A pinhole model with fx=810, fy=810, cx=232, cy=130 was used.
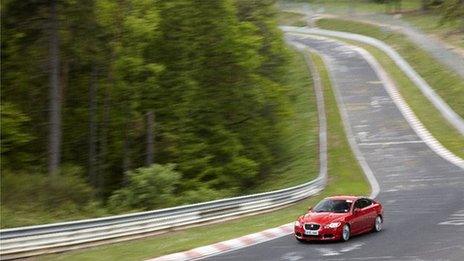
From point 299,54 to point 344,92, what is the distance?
1970 cm

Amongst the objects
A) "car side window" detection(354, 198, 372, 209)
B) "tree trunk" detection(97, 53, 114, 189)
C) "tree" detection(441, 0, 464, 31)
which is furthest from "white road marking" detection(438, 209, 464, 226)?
"tree" detection(441, 0, 464, 31)

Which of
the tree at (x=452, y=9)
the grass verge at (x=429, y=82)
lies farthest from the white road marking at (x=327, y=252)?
the tree at (x=452, y=9)

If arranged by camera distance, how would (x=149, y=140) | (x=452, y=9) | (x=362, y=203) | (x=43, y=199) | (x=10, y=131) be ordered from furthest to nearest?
(x=452, y=9) < (x=149, y=140) < (x=10, y=131) < (x=43, y=199) < (x=362, y=203)

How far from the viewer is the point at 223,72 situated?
48188 mm

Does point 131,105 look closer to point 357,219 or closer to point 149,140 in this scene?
point 149,140

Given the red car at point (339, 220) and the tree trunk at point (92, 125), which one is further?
the tree trunk at point (92, 125)

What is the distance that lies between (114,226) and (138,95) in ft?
64.8

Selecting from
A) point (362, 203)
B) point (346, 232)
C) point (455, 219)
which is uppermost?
point (362, 203)

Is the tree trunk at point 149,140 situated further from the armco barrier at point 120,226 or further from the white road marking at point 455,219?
the white road marking at point 455,219

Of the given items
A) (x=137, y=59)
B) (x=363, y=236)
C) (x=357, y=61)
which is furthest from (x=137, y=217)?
(x=357, y=61)

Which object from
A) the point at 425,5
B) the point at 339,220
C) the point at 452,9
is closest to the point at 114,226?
the point at 339,220

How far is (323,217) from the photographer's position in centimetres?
2348

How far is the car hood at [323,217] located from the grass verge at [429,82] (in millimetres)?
26906

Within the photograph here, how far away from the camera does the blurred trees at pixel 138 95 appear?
1336 inches
